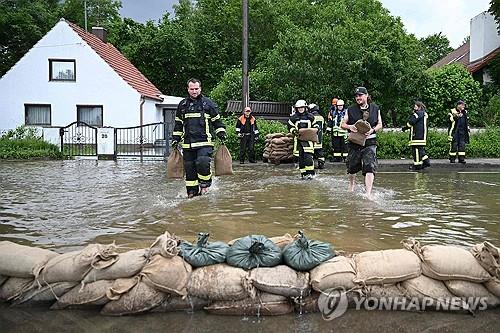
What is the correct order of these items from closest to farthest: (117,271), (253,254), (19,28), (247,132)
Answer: (117,271) < (253,254) < (247,132) < (19,28)

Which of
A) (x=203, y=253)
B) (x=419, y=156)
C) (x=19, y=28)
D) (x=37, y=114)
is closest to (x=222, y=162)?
(x=203, y=253)

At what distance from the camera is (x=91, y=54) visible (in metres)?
31.0

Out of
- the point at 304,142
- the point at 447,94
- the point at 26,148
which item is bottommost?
the point at 26,148

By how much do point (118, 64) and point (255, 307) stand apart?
102ft

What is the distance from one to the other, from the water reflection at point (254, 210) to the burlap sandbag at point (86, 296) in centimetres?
162

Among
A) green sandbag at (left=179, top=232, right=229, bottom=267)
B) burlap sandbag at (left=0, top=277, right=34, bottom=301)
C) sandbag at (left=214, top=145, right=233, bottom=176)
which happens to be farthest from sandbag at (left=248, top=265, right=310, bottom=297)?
sandbag at (left=214, top=145, right=233, bottom=176)

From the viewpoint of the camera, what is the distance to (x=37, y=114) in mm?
31750

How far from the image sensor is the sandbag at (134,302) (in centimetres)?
393

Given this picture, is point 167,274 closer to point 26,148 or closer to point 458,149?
point 458,149

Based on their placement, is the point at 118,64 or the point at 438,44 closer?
the point at 118,64

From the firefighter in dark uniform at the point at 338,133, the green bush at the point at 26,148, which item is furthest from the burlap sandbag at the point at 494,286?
the green bush at the point at 26,148

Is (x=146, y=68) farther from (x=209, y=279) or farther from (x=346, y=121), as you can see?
(x=209, y=279)

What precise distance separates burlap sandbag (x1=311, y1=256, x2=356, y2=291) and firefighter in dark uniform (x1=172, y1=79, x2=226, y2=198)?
5.02 meters

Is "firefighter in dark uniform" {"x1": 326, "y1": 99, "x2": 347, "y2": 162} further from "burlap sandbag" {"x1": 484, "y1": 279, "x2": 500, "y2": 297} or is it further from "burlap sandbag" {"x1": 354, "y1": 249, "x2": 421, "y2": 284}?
"burlap sandbag" {"x1": 484, "y1": 279, "x2": 500, "y2": 297}
